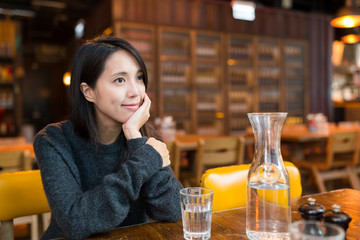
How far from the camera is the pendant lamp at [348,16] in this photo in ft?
→ 13.0

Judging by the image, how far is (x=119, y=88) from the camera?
1224 millimetres

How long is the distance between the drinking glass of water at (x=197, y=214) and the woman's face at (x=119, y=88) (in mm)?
480

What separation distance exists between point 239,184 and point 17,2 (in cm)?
878

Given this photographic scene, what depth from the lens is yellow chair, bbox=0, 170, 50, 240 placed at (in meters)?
1.22

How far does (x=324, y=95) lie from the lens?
7562 millimetres

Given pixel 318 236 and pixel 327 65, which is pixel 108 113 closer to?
pixel 318 236

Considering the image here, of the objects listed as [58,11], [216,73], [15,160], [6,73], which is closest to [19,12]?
[58,11]

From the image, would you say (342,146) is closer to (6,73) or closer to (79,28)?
(6,73)

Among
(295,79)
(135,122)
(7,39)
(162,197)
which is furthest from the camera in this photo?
(295,79)

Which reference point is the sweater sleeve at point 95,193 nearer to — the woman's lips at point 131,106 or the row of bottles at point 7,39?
the woman's lips at point 131,106

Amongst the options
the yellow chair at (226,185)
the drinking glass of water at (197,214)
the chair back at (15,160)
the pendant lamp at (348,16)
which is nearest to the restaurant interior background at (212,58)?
the pendant lamp at (348,16)

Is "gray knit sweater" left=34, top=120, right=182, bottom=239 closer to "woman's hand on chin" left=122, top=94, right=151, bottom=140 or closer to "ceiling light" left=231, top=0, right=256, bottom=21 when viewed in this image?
"woman's hand on chin" left=122, top=94, right=151, bottom=140

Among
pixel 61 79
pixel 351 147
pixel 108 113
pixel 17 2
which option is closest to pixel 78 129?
pixel 108 113

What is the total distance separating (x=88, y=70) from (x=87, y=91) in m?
0.09
